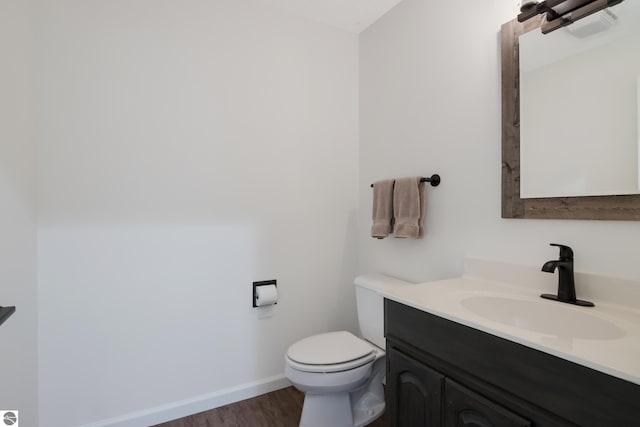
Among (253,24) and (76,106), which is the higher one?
(253,24)

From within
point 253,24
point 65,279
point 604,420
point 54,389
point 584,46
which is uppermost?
point 253,24

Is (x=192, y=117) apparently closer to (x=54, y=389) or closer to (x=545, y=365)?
(x=54, y=389)

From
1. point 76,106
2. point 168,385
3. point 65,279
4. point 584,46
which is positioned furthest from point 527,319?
point 76,106

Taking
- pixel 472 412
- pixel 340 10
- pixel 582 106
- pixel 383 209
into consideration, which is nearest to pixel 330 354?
pixel 472 412

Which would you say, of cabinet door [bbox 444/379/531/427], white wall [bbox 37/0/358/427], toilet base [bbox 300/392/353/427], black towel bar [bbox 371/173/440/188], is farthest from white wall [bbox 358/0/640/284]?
toilet base [bbox 300/392/353/427]

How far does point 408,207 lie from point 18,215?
5.62 ft

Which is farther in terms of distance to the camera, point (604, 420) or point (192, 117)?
point (192, 117)

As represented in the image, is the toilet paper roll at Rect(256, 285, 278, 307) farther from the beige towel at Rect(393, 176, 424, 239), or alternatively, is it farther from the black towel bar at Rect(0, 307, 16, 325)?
the black towel bar at Rect(0, 307, 16, 325)

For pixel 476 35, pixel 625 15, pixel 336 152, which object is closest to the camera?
pixel 625 15

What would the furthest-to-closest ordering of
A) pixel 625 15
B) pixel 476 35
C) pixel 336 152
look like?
1. pixel 336 152
2. pixel 476 35
3. pixel 625 15

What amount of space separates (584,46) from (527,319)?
0.98m

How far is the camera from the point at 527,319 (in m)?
1.10

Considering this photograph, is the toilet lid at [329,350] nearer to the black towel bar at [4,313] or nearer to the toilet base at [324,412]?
the toilet base at [324,412]

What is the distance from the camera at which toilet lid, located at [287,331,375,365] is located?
1446 mm
